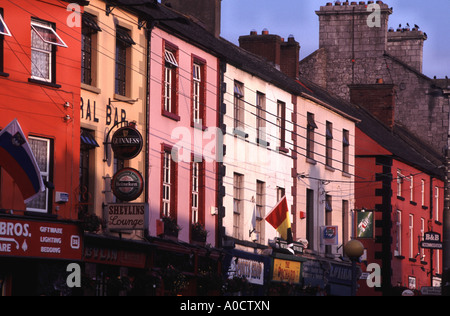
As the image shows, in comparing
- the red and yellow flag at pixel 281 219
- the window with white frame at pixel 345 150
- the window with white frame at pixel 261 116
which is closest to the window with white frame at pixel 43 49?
the window with white frame at pixel 261 116

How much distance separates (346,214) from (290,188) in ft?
20.3

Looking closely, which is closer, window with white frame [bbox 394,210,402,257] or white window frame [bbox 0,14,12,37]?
white window frame [bbox 0,14,12,37]

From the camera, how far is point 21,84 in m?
23.8

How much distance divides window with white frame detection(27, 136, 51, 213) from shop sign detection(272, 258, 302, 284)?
1430 cm

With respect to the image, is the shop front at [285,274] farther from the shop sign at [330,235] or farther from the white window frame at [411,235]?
the white window frame at [411,235]

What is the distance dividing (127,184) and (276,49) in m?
18.5

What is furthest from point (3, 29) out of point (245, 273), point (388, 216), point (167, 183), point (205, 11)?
point (388, 216)

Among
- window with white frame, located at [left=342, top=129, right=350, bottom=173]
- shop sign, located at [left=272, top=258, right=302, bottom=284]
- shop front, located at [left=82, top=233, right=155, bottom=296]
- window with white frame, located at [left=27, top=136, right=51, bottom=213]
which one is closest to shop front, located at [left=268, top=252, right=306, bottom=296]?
shop sign, located at [left=272, top=258, right=302, bottom=284]

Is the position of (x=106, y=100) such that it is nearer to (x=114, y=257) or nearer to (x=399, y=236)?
(x=114, y=257)

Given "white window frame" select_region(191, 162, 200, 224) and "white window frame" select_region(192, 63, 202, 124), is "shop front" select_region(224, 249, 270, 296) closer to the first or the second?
"white window frame" select_region(191, 162, 200, 224)

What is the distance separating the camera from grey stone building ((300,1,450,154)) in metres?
56.6

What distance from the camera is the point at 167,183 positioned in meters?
29.8

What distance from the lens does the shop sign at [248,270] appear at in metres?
33.3

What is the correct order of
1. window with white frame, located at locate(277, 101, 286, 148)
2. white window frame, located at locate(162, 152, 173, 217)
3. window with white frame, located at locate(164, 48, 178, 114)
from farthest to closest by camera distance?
1. window with white frame, located at locate(277, 101, 286, 148)
2. window with white frame, located at locate(164, 48, 178, 114)
3. white window frame, located at locate(162, 152, 173, 217)
